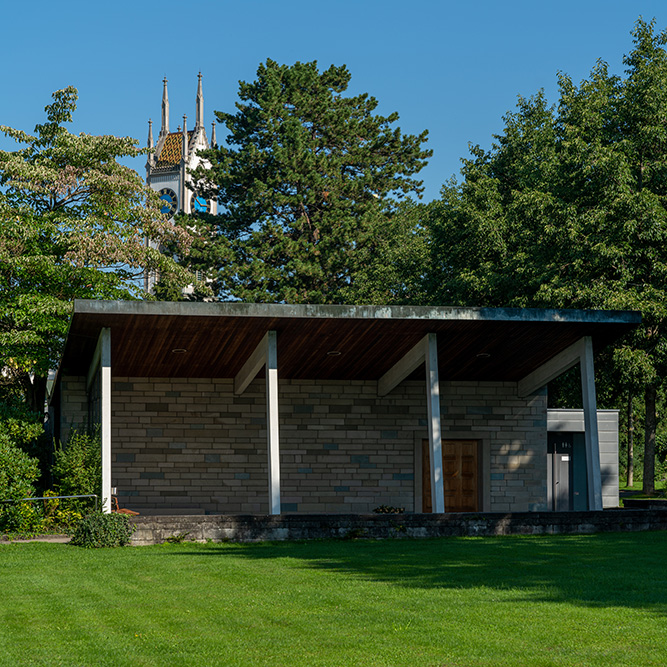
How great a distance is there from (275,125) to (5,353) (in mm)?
23242

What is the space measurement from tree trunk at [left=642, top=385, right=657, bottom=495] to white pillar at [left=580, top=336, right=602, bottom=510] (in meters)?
9.71

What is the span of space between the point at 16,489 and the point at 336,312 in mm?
7036

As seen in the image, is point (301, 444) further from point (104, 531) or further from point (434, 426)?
point (104, 531)

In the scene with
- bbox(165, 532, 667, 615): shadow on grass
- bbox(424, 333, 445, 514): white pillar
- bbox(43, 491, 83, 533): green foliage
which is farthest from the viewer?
bbox(43, 491, 83, 533): green foliage

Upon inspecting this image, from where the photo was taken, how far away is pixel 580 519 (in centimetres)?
1759

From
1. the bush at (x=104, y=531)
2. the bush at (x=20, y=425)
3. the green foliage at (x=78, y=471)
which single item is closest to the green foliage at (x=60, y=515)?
the green foliage at (x=78, y=471)

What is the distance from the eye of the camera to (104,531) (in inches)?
614

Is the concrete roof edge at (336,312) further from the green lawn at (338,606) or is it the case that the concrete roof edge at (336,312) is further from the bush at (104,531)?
the green lawn at (338,606)

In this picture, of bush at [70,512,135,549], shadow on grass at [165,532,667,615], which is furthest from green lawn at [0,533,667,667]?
bush at [70,512,135,549]

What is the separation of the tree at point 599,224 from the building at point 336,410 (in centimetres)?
432

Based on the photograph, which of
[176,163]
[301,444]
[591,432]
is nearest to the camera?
[591,432]

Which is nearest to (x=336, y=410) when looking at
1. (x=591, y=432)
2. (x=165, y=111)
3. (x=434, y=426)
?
(x=434, y=426)

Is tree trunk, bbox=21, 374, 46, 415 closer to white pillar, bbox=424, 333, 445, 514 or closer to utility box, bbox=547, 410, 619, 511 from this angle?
utility box, bbox=547, 410, 619, 511

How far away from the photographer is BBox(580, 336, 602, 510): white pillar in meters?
18.0
